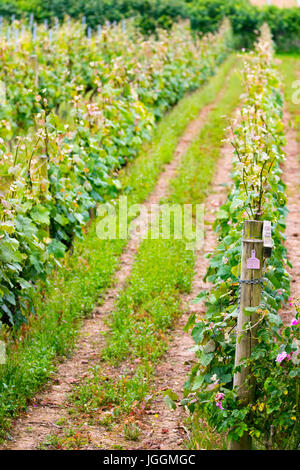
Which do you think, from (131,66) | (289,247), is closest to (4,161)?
(289,247)

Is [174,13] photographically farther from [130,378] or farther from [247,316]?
[247,316]

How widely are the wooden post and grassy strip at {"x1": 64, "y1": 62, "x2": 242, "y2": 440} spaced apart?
112 cm

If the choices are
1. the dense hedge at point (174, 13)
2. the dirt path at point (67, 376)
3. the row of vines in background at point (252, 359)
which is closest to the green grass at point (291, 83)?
the dense hedge at point (174, 13)

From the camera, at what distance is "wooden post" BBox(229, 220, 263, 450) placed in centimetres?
390

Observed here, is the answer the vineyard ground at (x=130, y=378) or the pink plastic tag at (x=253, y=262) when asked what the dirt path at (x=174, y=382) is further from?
the pink plastic tag at (x=253, y=262)

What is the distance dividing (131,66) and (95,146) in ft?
14.9

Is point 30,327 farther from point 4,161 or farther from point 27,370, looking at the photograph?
point 4,161

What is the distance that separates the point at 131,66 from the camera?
12328 millimetres

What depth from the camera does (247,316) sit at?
13.0ft

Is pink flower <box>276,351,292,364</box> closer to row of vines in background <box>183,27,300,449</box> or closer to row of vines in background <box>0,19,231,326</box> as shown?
row of vines in background <box>183,27,300,449</box>

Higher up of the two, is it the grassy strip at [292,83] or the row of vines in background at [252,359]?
the grassy strip at [292,83]

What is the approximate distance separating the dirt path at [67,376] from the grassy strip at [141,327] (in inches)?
4.4

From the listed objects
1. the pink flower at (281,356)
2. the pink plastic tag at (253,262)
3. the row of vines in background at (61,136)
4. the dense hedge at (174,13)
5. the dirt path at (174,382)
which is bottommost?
the dirt path at (174,382)

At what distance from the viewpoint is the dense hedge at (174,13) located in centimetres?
2984
